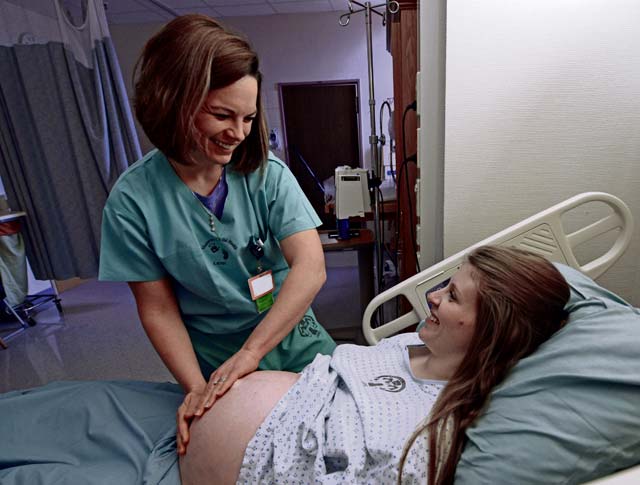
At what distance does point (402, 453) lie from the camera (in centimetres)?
69

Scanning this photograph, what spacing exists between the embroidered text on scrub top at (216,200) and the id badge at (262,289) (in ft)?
0.58

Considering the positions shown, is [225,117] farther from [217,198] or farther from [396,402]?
[396,402]

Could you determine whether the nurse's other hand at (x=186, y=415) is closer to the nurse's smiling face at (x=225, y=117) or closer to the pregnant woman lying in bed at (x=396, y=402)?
the pregnant woman lying in bed at (x=396, y=402)

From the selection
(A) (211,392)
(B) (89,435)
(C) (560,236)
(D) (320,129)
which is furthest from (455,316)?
(D) (320,129)

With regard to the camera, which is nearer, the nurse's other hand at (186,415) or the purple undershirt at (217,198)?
the nurse's other hand at (186,415)

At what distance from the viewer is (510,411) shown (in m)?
0.68

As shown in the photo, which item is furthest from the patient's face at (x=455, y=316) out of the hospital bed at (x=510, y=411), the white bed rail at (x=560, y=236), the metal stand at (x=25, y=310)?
the metal stand at (x=25, y=310)

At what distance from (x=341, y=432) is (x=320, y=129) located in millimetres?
4109

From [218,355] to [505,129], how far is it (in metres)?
1.14

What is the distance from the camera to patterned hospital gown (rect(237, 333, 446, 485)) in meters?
0.70

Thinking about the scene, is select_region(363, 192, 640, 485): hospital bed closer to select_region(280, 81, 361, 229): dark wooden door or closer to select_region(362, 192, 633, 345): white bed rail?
select_region(362, 192, 633, 345): white bed rail

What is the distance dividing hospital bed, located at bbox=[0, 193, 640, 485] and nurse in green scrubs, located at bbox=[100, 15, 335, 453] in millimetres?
172

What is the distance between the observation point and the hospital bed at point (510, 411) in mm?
615

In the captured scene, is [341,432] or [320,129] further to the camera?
[320,129]
